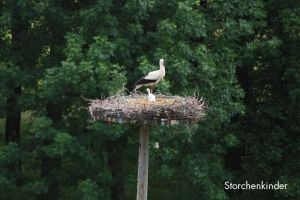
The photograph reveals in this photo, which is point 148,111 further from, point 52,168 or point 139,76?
point 52,168

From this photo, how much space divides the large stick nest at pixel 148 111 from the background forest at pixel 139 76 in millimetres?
3320

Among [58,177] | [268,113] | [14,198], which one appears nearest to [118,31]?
[58,177]

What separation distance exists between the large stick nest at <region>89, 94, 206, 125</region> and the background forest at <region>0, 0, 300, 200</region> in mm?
3320

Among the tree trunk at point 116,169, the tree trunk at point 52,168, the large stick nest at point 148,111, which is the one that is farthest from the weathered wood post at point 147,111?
the tree trunk at point 52,168

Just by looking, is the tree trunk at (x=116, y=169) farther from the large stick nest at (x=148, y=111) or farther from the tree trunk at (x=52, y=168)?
the large stick nest at (x=148, y=111)

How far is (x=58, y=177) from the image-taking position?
535 inches

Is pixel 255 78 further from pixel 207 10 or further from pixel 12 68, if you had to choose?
pixel 12 68

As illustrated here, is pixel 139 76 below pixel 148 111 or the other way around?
the other way around

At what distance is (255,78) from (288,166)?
260 centimetres

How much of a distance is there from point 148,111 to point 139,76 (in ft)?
16.7

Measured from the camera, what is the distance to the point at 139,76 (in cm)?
1236

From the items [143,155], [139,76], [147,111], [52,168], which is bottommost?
[52,168]

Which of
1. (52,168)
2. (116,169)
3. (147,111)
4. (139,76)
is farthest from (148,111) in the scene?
(52,168)

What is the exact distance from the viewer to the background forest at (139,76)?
39.2 ft
